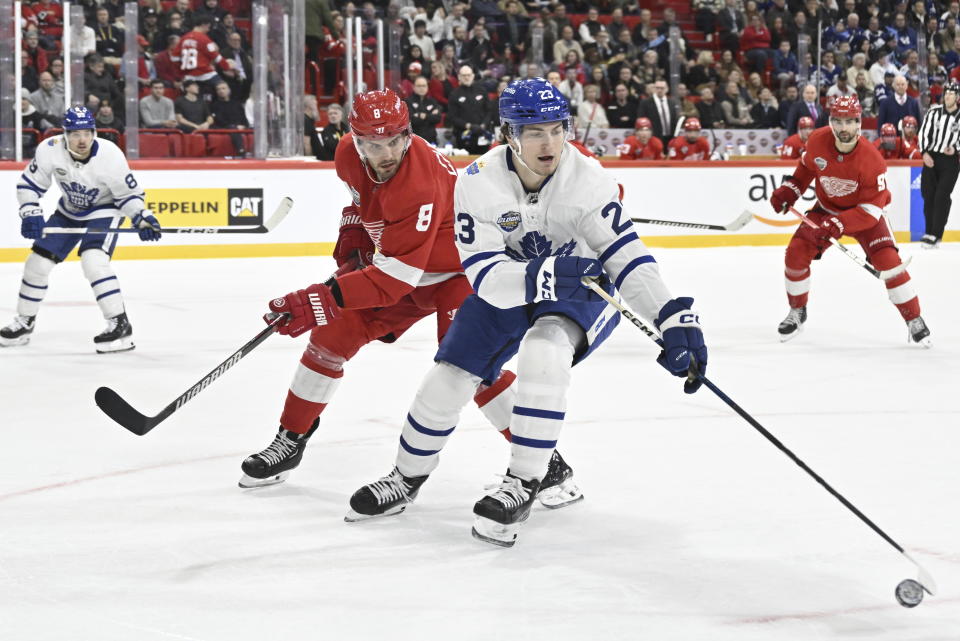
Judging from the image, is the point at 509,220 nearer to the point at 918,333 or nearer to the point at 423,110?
the point at 918,333

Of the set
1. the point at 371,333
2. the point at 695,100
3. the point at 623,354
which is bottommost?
the point at 623,354

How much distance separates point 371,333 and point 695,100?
400 inches

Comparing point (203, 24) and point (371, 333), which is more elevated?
point (203, 24)

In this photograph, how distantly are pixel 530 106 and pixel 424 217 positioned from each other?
1.47 feet

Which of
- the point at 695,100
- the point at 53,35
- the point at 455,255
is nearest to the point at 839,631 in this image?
the point at 455,255

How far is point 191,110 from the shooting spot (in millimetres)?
9539

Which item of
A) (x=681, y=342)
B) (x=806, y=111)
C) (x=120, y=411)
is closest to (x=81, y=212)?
(x=120, y=411)

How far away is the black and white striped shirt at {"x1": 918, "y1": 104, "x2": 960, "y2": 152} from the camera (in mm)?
10727

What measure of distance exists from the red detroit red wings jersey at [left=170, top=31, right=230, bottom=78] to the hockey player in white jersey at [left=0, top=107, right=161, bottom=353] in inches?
148

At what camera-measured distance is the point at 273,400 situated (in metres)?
4.58

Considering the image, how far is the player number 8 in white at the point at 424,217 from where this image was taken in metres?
3.07

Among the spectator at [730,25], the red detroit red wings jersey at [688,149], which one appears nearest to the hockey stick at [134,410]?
the red detroit red wings jersey at [688,149]

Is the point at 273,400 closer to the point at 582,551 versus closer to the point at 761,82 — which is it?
the point at 582,551

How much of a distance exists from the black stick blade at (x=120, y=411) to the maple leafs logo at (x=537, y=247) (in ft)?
3.35
